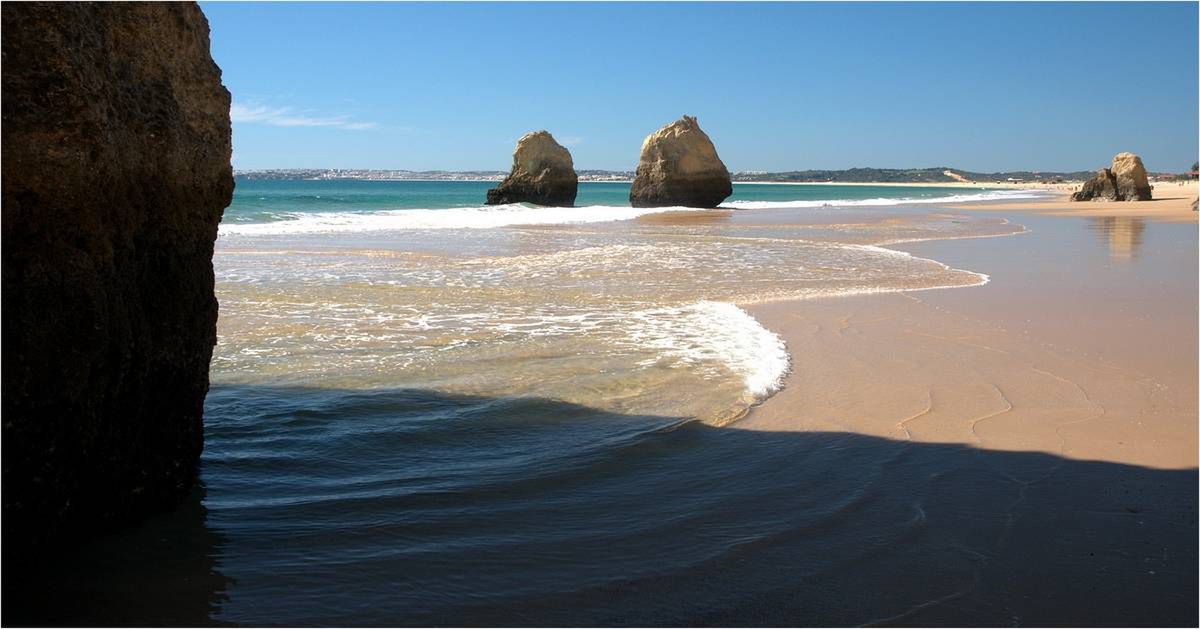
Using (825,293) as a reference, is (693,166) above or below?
above

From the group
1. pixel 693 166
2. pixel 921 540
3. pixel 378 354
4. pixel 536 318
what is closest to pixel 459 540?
pixel 921 540

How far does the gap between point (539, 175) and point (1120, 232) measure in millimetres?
30874

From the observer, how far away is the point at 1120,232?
23484mm

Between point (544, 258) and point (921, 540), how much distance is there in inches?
519

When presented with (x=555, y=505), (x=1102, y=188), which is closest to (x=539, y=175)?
(x=1102, y=188)

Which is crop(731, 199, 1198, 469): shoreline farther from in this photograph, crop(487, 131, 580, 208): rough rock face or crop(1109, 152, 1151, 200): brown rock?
crop(1109, 152, 1151, 200): brown rock

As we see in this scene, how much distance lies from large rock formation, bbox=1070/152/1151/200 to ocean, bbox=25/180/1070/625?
47583mm

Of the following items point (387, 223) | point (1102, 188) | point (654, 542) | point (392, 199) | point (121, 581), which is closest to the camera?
point (121, 581)

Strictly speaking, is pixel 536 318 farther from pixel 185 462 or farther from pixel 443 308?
pixel 185 462

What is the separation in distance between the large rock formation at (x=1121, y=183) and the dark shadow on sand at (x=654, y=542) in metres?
51.7

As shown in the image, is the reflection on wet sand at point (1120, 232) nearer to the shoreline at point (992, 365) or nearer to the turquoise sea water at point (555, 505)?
the shoreline at point (992, 365)

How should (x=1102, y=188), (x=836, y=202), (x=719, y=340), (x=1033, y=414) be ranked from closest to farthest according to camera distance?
(x=1033, y=414) → (x=719, y=340) → (x=1102, y=188) → (x=836, y=202)

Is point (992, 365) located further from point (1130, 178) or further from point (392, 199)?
point (392, 199)

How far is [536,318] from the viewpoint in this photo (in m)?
9.23
